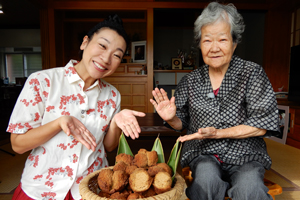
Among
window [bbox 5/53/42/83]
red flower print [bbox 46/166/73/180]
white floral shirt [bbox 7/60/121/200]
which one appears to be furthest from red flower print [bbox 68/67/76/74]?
window [bbox 5/53/42/83]

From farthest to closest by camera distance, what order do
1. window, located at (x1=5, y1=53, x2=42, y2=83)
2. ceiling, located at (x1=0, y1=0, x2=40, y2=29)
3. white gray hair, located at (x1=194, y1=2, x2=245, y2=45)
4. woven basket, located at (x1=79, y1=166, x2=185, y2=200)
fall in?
window, located at (x1=5, y1=53, x2=42, y2=83)
ceiling, located at (x1=0, y1=0, x2=40, y2=29)
white gray hair, located at (x1=194, y1=2, x2=245, y2=45)
woven basket, located at (x1=79, y1=166, x2=185, y2=200)

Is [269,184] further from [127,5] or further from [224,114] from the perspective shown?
[127,5]

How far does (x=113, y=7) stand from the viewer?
16.0 ft

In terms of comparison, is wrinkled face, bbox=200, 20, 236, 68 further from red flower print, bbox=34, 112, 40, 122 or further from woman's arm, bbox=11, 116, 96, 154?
red flower print, bbox=34, 112, 40, 122

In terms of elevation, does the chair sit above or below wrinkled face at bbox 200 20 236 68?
below

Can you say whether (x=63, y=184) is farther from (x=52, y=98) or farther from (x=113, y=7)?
(x=113, y=7)

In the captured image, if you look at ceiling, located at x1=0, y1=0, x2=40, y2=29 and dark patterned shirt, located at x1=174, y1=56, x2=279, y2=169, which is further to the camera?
ceiling, located at x1=0, y1=0, x2=40, y2=29

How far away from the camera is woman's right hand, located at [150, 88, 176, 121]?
1.17 metres

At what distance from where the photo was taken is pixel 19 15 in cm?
775

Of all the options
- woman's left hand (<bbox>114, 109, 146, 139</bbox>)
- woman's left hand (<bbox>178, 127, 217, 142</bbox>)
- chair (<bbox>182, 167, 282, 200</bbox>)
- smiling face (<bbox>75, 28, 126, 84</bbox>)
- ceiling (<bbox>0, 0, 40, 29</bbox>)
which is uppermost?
ceiling (<bbox>0, 0, 40, 29</bbox>)

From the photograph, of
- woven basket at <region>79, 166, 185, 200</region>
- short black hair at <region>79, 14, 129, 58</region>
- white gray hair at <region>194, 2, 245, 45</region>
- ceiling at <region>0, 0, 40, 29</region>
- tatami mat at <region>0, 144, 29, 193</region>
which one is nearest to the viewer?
woven basket at <region>79, 166, 185, 200</region>

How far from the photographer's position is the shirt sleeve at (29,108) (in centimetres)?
96

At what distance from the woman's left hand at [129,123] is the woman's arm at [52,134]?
6.0 inches

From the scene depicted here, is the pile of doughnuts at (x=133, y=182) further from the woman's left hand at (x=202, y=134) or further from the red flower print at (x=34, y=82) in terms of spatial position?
the red flower print at (x=34, y=82)
